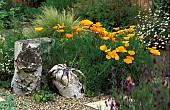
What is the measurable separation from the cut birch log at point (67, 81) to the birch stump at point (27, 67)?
0.76 ft

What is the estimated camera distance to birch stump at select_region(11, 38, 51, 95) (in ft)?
18.7

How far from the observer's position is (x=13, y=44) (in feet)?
20.7

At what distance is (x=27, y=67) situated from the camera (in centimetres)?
567

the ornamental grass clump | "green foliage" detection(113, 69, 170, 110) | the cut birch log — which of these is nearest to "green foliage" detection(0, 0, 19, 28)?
the ornamental grass clump

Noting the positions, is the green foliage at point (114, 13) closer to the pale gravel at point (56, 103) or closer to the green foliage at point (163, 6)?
the green foliage at point (163, 6)

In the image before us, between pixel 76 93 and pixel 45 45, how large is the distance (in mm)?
780

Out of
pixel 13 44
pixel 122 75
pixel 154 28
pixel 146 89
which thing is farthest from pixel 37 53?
pixel 154 28

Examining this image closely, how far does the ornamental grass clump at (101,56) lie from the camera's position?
5.75 metres

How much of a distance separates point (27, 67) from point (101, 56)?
997 millimetres

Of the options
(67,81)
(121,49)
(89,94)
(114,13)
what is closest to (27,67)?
(67,81)

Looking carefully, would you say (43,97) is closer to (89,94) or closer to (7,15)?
(89,94)

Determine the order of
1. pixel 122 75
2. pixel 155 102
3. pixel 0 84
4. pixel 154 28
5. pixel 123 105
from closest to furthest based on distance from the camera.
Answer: pixel 155 102, pixel 123 105, pixel 122 75, pixel 0 84, pixel 154 28

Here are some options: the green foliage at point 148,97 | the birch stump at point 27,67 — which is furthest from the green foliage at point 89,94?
the green foliage at point 148,97

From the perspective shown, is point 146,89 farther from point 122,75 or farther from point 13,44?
point 13,44
